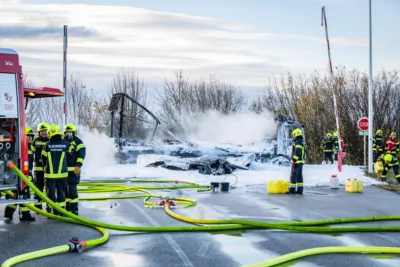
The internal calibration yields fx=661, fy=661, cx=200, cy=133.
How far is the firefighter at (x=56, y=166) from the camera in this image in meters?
11.9

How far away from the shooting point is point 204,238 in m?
9.83

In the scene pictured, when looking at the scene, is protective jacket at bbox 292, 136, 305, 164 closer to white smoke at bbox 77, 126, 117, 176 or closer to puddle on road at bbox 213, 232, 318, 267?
puddle on road at bbox 213, 232, 318, 267

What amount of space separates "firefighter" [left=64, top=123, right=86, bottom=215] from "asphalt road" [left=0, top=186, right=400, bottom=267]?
16.3 inches

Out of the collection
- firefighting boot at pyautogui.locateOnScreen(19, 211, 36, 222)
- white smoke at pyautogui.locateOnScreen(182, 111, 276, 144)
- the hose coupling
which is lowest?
firefighting boot at pyautogui.locateOnScreen(19, 211, 36, 222)

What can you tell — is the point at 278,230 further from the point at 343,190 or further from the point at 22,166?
the point at 343,190

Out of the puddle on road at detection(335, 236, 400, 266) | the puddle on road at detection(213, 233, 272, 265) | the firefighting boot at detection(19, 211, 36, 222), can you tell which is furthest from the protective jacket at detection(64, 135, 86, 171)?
the puddle on road at detection(335, 236, 400, 266)

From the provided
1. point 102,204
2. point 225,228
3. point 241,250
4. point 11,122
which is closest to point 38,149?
point 11,122

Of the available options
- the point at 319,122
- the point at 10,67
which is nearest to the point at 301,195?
the point at 10,67

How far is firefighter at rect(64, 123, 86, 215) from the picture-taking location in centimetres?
1230

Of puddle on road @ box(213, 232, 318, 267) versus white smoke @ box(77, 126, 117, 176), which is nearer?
puddle on road @ box(213, 232, 318, 267)

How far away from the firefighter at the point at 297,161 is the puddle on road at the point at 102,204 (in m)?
4.73

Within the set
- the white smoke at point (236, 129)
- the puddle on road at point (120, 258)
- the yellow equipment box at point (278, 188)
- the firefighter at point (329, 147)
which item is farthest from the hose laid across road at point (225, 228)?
the firefighter at point (329, 147)

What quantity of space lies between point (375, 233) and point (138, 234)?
3754 mm

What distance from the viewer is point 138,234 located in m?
10.3
